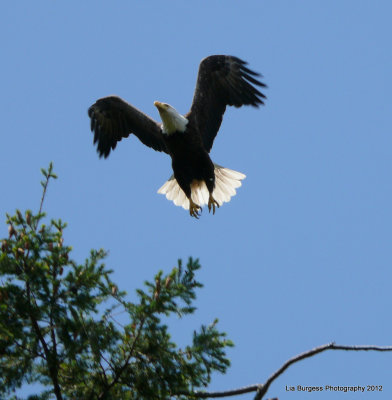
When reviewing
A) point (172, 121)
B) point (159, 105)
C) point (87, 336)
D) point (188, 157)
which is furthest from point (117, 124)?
point (87, 336)

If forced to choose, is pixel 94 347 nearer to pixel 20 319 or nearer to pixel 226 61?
pixel 20 319

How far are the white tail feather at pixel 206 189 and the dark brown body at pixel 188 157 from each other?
25 cm

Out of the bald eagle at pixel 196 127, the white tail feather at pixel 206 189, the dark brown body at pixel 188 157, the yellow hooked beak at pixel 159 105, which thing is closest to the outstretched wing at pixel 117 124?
the bald eagle at pixel 196 127

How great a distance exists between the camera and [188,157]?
8.31 meters

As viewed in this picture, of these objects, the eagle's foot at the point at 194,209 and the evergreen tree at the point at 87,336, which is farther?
the eagle's foot at the point at 194,209

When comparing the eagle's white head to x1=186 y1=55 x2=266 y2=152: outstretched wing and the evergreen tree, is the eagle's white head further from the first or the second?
the evergreen tree

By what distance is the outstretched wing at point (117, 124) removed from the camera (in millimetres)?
8984

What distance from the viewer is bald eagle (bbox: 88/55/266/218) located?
8297mm

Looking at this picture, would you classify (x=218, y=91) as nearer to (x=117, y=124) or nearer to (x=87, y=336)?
(x=117, y=124)

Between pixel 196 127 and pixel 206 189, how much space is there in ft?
2.87

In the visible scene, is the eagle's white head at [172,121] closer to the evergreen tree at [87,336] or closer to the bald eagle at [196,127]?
the bald eagle at [196,127]

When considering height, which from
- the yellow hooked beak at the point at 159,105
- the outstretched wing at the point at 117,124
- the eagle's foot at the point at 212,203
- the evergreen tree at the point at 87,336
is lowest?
the evergreen tree at the point at 87,336

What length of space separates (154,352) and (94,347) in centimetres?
38

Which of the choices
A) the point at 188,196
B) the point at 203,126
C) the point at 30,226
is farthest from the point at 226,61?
the point at 30,226
